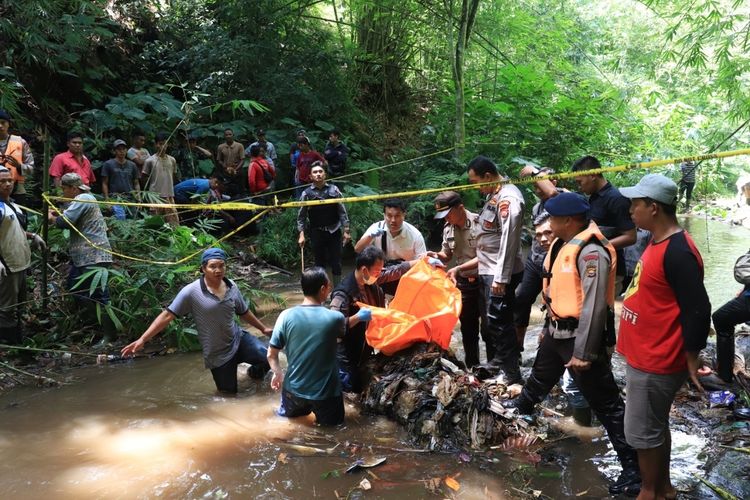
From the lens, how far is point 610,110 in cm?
1375

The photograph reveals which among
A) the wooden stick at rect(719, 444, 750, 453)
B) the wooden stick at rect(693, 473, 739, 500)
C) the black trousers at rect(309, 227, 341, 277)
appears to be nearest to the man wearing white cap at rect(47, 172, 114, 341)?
the black trousers at rect(309, 227, 341, 277)

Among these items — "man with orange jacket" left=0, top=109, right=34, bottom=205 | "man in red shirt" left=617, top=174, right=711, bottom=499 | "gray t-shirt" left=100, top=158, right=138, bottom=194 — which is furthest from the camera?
"gray t-shirt" left=100, top=158, right=138, bottom=194

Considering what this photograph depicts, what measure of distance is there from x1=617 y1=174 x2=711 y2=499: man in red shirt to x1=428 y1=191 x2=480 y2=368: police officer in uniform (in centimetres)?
197

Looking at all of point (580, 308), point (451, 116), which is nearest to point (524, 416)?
point (580, 308)

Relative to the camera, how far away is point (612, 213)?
4.13 m

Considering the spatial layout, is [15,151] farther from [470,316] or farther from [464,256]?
[470,316]

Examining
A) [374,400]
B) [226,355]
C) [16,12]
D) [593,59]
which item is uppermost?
[593,59]

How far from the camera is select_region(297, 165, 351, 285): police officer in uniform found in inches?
258

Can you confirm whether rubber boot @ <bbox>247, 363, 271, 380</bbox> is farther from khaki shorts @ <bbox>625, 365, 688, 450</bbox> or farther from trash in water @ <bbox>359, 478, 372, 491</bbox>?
khaki shorts @ <bbox>625, 365, 688, 450</bbox>

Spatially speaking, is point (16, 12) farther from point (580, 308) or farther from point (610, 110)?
point (610, 110)

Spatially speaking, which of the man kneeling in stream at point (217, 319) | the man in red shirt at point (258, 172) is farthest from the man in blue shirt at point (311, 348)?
the man in red shirt at point (258, 172)

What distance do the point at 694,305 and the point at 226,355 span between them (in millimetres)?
3451

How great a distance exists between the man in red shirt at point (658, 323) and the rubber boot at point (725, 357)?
1.94 meters

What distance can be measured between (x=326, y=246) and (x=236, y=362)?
263 cm
